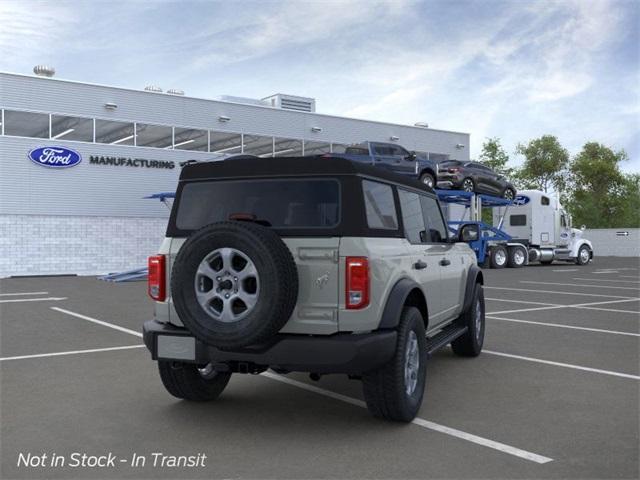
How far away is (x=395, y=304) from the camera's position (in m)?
4.70

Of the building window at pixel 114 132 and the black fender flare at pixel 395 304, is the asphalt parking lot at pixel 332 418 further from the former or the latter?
the building window at pixel 114 132

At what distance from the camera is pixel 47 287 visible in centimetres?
1891

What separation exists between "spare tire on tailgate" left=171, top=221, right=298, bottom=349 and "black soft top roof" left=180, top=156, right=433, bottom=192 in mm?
601

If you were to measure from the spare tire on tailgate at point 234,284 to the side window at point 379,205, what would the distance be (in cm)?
75

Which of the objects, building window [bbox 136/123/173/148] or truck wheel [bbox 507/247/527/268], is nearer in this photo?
building window [bbox 136/123/173/148]

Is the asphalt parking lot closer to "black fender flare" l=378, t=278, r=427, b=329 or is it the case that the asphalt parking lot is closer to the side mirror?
"black fender flare" l=378, t=278, r=427, b=329

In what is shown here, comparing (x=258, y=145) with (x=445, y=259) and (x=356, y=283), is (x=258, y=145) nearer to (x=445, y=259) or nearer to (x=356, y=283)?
(x=445, y=259)

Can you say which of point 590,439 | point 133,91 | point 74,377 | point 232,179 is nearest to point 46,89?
point 133,91

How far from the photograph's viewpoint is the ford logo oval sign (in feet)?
81.7

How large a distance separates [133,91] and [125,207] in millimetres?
4858

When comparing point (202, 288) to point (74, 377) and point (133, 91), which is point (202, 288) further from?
Result: point (133, 91)

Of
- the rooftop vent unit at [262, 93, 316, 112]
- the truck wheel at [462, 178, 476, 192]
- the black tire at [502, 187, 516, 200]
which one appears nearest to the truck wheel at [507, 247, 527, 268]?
the black tire at [502, 187, 516, 200]

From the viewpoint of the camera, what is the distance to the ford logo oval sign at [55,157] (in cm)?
2491

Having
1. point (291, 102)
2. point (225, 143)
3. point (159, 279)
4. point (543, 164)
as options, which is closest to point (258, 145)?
point (225, 143)
